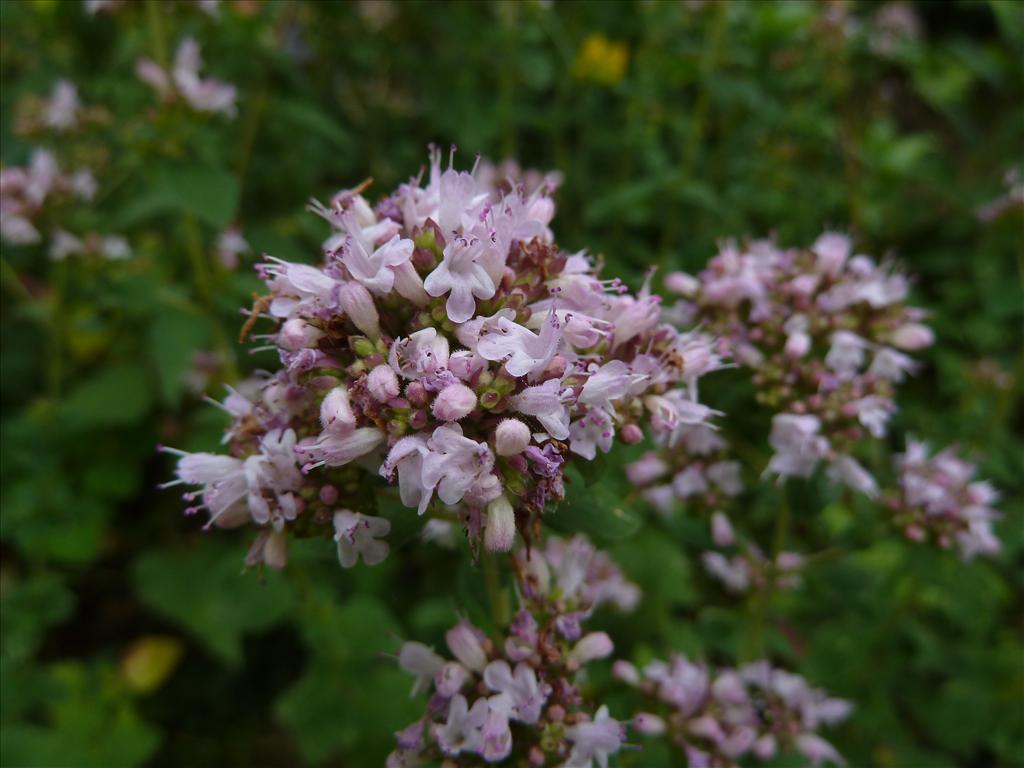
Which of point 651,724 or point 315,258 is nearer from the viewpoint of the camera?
point 651,724

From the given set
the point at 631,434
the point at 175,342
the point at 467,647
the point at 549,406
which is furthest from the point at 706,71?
the point at 467,647

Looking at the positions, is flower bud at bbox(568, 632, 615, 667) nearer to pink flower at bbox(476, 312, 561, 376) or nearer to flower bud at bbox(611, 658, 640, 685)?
flower bud at bbox(611, 658, 640, 685)

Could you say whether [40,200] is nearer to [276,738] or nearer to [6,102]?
[6,102]

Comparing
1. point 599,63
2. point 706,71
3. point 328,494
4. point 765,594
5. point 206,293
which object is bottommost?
point 328,494

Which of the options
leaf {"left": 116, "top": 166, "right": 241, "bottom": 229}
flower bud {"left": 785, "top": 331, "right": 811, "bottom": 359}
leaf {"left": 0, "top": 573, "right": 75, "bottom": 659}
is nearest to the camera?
flower bud {"left": 785, "top": 331, "right": 811, "bottom": 359}

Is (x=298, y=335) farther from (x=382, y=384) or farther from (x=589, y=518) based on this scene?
(x=589, y=518)

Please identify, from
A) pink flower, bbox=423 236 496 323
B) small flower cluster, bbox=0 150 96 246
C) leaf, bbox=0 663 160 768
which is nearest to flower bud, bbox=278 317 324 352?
pink flower, bbox=423 236 496 323
